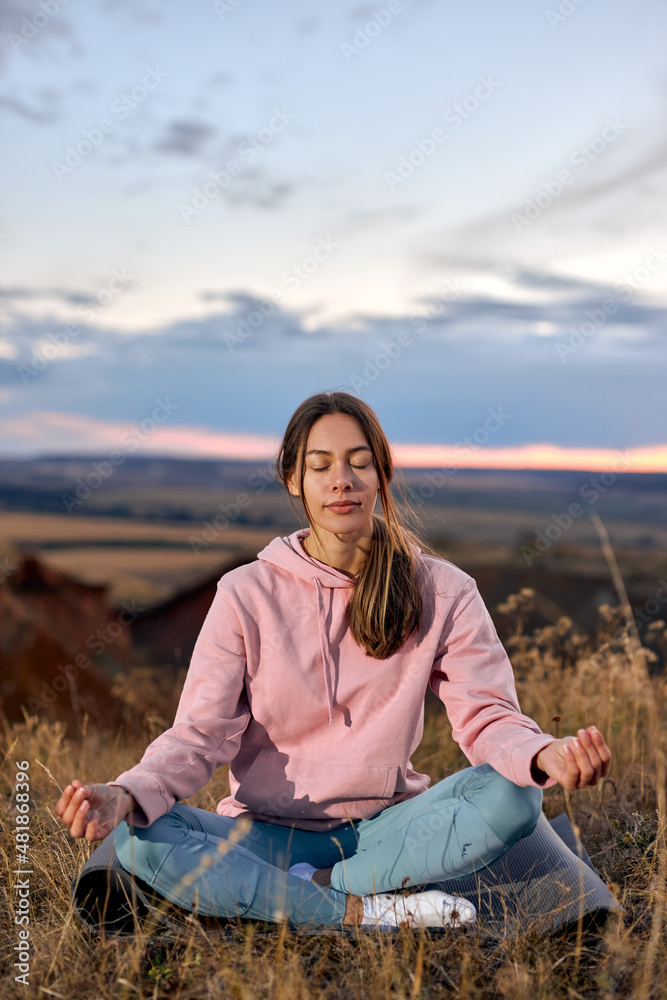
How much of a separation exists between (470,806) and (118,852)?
1.08 metres

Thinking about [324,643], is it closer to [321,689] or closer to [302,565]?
[321,689]

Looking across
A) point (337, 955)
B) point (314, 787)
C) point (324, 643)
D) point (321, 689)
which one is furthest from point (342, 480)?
point (337, 955)

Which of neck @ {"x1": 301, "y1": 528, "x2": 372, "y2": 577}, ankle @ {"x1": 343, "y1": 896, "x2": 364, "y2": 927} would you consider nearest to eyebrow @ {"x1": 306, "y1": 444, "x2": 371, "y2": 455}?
neck @ {"x1": 301, "y1": 528, "x2": 372, "y2": 577}

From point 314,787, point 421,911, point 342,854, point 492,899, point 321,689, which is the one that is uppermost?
point 321,689

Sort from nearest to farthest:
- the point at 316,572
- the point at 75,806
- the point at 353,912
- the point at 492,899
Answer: the point at 75,806 < the point at 353,912 < the point at 492,899 < the point at 316,572

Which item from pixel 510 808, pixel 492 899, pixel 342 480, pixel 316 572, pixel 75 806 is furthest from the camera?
pixel 316 572

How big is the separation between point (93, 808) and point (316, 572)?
3.68ft

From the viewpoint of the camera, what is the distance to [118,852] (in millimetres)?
2510

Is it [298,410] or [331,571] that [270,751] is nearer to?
[331,571]

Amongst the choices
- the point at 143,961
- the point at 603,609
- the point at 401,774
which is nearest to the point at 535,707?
the point at 603,609

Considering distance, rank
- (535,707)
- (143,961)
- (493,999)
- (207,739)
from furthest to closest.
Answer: (535,707)
(207,739)
(143,961)
(493,999)

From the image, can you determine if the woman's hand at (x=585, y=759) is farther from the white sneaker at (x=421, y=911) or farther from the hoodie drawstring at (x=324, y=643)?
the hoodie drawstring at (x=324, y=643)

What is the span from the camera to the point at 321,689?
2.93 metres

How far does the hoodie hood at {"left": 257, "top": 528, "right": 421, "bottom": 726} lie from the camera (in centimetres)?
→ 296
